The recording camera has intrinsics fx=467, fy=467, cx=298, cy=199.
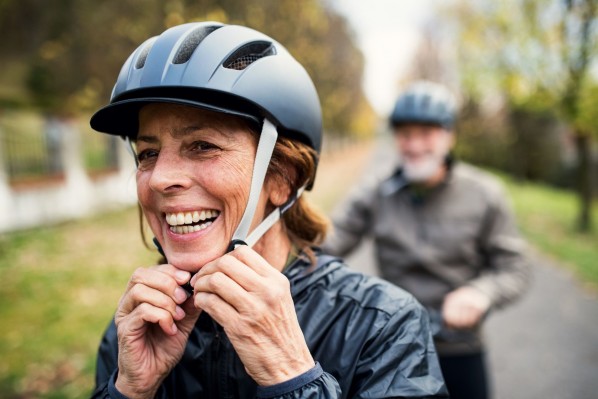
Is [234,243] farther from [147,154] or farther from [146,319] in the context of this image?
[147,154]

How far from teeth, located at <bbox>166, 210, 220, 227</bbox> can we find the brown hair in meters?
0.31

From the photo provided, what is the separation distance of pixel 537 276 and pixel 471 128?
2031cm

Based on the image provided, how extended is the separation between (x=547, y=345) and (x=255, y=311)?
5.23 metres

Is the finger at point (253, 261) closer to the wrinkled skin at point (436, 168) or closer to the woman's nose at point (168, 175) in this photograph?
the woman's nose at point (168, 175)

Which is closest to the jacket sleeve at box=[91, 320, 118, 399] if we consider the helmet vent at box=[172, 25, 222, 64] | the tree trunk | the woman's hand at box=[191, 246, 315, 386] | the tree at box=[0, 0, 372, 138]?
the woman's hand at box=[191, 246, 315, 386]

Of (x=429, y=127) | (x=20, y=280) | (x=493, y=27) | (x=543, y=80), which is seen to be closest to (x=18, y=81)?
(x=20, y=280)

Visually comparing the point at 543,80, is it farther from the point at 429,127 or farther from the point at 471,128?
the point at 471,128

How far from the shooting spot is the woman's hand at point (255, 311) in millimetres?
1353

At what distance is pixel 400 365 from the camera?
5.17 feet

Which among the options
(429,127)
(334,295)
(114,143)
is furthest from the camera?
(114,143)

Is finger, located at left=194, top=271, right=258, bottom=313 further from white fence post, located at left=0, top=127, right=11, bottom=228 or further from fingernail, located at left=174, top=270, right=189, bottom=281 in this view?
white fence post, located at left=0, top=127, right=11, bottom=228

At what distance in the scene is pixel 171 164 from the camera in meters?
1.58

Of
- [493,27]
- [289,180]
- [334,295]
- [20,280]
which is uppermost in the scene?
[493,27]

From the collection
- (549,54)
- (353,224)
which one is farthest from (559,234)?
(353,224)
